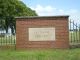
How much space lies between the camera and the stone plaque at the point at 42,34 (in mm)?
23531

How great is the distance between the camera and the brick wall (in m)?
23.5

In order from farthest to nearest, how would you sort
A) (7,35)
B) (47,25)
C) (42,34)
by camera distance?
(7,35)
(47,25)
(42,34)

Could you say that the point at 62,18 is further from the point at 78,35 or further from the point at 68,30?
the point at 78,35

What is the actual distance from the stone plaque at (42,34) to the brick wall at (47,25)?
220 mm

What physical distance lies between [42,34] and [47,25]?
76 centimetres

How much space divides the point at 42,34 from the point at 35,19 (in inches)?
47.9

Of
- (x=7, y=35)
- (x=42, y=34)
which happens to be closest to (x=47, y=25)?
(x=42, y=34)

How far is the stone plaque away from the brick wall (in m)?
0.22

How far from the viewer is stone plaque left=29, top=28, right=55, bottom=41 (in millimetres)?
23531

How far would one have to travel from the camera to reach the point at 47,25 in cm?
2369

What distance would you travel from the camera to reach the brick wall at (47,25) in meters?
23.5

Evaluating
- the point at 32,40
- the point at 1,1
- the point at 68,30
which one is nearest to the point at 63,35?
the point at 68,30

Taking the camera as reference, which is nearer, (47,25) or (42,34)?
(42,34)

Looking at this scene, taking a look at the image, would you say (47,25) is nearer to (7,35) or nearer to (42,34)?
(42,34)
